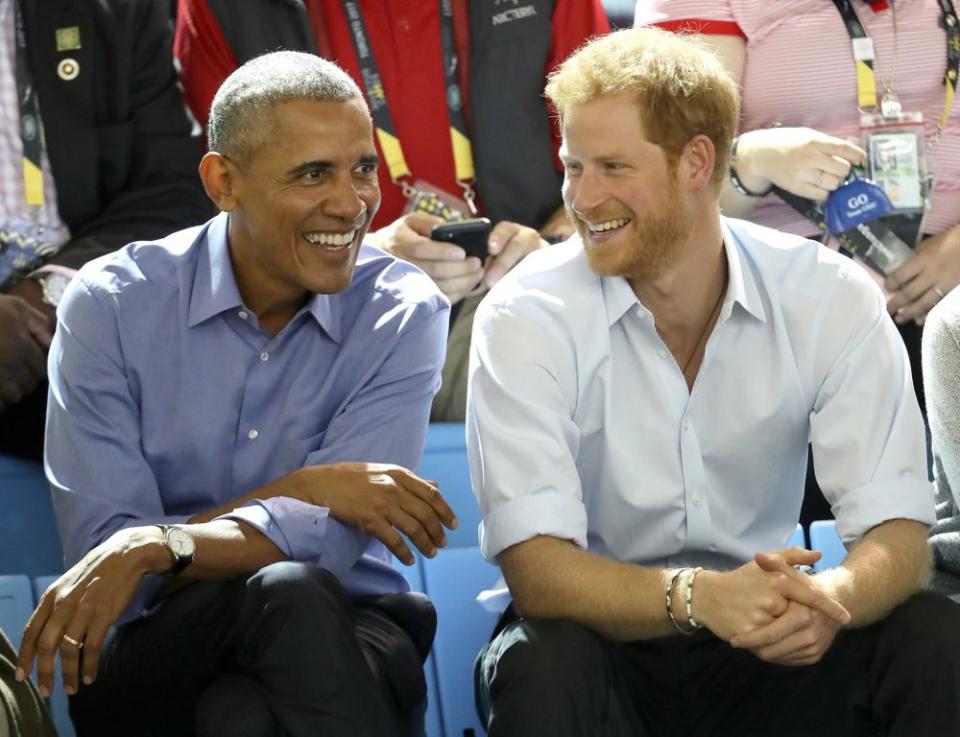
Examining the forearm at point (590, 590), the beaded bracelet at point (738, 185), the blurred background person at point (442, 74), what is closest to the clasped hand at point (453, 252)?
the blurred background person at point (442, 74)

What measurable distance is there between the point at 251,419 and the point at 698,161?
2.97 ft

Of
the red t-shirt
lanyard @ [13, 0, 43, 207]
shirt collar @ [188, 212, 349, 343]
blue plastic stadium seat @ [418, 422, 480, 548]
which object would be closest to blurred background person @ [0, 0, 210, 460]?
lanyard @ [13, 0, 43, 207]

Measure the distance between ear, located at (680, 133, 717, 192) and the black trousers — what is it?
773mm

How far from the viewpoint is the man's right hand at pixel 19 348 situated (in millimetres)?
3473

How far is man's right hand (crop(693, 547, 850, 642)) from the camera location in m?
2.42

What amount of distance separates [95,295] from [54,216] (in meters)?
0.94

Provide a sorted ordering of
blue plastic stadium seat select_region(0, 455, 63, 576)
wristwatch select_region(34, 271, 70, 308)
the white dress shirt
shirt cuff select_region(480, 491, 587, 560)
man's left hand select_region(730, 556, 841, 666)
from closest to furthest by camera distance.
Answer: man's left hand select_region(730, 556, 841, 666) < shirt cuff select_region(480, 491, 587, 560) < the white dress shirt < blue plastic stadium seat select_region(0, 455, 63, 576) < wristwatch select_region(34, 271, 70, 308)

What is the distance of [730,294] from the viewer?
2826 millimetres

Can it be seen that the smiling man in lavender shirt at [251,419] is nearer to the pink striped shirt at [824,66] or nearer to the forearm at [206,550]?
the forearm at [206,550]

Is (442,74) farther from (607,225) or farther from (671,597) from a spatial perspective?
(671,597)

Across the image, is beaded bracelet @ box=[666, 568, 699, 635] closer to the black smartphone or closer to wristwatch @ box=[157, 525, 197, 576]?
wristwatch @ box=[157, 525, 197, 576]

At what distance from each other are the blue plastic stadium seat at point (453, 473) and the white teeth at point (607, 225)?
81cm

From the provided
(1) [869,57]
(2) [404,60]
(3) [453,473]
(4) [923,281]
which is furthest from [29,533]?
(1) [869,57]

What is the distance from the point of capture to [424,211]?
3824mm
